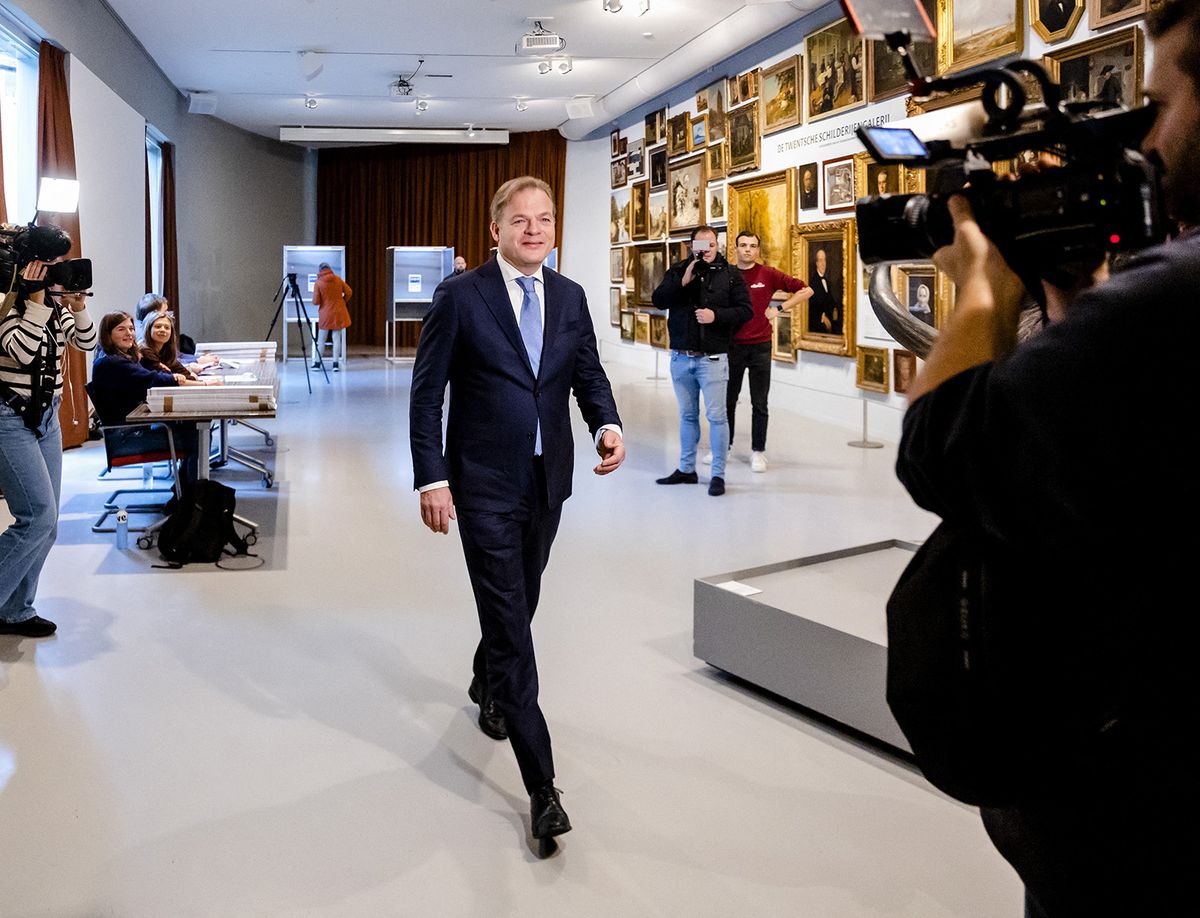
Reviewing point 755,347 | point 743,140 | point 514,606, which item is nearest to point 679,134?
point 743,140

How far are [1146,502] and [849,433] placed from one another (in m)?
10.2

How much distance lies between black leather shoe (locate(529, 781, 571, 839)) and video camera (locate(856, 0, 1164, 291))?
2.01 m

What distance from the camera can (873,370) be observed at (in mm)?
10617

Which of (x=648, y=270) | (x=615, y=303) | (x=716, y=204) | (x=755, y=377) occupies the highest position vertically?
(x=716, y=204)

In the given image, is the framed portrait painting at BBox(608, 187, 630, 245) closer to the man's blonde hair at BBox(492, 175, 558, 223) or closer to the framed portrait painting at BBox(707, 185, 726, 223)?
the framed portrait painting at BBox(707, 185, 726, 223)

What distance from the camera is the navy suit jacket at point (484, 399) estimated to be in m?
3.03

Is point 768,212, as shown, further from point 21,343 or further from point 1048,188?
point 1048,188

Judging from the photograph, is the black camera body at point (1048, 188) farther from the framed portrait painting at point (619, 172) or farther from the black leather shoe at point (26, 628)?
the framed portrait painting at point (619, 172)

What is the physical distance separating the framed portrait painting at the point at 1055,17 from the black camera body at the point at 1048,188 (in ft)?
25.3

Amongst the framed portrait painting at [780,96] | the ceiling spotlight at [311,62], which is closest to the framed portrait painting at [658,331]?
the framed portrait painting at [780,96]

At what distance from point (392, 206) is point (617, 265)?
A: 24.3 feet

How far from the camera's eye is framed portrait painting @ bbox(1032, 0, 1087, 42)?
7.68 meters

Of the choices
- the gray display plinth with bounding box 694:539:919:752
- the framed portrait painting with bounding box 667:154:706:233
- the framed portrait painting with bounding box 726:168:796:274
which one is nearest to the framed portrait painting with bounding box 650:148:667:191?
the framed portrait painting with bounding box 667:154:706:233

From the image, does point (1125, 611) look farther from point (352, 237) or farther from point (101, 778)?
point (352, 237)
